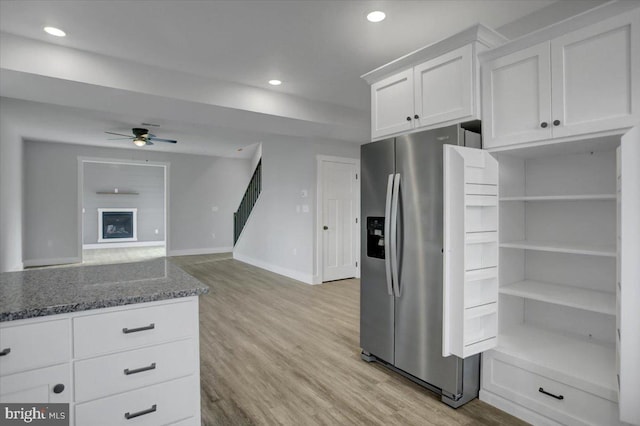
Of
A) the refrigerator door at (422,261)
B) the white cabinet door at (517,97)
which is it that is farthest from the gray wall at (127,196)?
the white cabinet door at (517,97)

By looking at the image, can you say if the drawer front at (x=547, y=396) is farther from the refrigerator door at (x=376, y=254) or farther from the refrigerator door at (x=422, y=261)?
the refrigerator door at (x=376, y=254)

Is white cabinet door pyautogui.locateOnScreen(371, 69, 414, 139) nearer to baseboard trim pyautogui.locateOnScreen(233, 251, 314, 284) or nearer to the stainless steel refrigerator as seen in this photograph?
the stainless steel refrigerator

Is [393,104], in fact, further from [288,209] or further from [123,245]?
[123,245]

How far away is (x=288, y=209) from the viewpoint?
21.2 ft

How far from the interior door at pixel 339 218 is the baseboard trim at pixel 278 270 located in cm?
30

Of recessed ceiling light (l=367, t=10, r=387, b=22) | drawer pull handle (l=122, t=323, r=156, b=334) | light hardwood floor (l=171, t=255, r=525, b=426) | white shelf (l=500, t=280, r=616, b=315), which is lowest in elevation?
light hardwood floor (l=171, t=255, r=525, b=426)

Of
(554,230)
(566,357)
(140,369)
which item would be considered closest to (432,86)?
(554,230)

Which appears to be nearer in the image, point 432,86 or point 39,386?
point 39,386

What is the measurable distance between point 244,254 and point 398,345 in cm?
606

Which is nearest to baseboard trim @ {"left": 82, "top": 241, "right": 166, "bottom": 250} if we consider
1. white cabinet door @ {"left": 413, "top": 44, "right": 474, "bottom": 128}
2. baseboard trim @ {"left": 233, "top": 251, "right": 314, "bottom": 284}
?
baseboard trim @ {"left": 233, "top": 251, "right": 314, "bottom": 284}

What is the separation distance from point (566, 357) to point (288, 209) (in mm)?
Result: 4929

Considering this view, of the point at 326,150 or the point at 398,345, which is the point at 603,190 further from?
the point at 326,150

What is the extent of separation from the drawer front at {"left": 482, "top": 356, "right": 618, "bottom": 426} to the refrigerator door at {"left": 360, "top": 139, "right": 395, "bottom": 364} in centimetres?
72

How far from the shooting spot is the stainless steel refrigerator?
7.57 ft
